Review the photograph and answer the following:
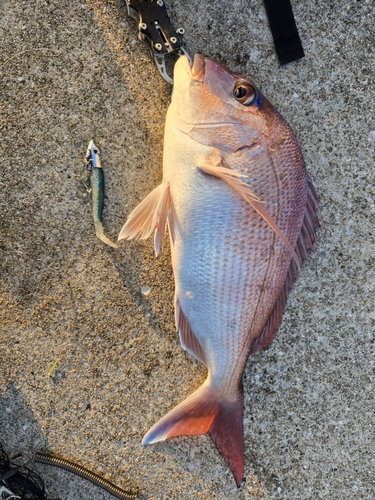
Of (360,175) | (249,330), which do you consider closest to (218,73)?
(360,175)

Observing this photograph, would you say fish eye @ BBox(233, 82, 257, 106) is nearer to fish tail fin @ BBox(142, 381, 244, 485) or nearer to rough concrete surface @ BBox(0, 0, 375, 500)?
rough concrete surface @ BBox(0, 0, 375, 500)

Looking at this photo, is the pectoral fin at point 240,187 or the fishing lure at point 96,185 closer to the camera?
the pectoral fin at point 240,187

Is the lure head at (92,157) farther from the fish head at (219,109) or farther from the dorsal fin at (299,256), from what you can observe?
the dorsal fin at (299,256)

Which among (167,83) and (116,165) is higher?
(167,83)

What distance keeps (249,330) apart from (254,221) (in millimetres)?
448

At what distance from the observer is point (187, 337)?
5.71ft

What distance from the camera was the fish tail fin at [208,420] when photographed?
1.71 metres

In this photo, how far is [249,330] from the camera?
1.66 m

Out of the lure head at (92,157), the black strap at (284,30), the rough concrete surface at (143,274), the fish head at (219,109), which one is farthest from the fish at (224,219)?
the black strap at (284,30)

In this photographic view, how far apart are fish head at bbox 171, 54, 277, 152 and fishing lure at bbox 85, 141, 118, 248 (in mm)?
443

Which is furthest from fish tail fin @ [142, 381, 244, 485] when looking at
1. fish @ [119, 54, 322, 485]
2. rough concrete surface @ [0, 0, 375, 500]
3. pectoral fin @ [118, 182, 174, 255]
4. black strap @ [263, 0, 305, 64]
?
black strap @ [263, 0, 305, 64]

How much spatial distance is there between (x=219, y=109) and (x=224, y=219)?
411 millimetres

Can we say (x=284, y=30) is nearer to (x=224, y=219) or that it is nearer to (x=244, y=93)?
(x=244, y=93)

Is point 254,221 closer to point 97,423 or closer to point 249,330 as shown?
point 249,330
